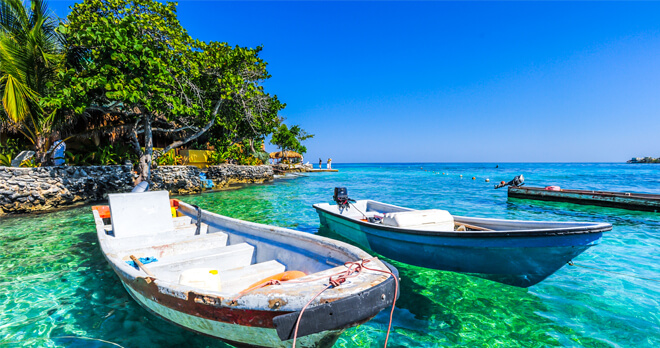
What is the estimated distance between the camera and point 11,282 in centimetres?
502

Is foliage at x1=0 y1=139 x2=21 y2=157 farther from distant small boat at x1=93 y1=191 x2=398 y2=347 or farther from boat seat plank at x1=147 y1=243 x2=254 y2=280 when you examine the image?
boat seat plank at x1=147 y1=243 x2=254 y2=280

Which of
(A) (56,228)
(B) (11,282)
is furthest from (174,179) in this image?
(B) (11,282)

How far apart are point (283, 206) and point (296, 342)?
1234 cm

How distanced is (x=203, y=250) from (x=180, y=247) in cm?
64

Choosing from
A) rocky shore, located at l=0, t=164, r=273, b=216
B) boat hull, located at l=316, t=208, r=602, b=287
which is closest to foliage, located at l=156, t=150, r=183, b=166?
rocky shore, located at l=0, t=164, r=273, b=216

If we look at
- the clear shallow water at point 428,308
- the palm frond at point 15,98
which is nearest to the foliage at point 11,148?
the palm frond at point 15,98

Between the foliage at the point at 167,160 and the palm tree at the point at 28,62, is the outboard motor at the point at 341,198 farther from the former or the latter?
Result: the foliage at the point at 167,160

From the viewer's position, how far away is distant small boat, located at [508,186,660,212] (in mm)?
12356

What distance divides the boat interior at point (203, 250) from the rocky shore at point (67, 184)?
9.45m

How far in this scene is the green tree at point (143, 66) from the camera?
1196 centimetres

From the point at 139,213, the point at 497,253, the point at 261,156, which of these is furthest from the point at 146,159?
the point at 497,253

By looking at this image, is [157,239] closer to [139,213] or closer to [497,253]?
[139,213]

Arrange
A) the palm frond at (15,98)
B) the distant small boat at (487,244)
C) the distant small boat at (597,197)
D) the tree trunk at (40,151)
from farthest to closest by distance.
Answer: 1. the tree trunk at (40,151)
2. the distant small boat at (597,197)
3. the palm frond at (15,98)
4. the distant small boat at (487,244)

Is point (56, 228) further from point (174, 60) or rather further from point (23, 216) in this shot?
point (174, 60)
